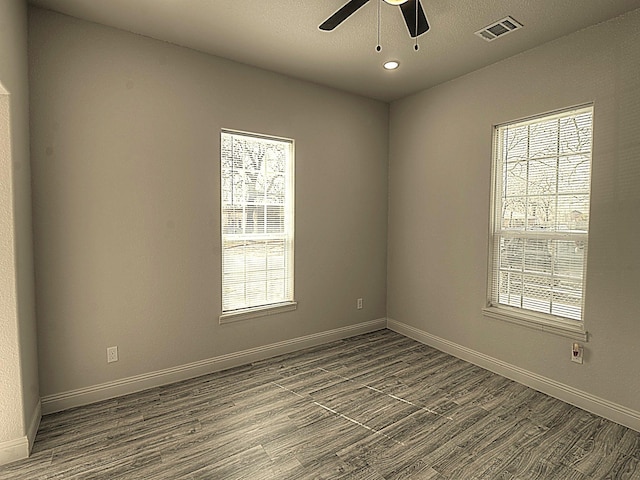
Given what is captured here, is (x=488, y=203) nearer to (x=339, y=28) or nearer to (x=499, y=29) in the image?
(x=499, y=29)

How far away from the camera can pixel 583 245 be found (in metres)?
2.85

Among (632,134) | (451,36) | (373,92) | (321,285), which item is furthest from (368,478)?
(373,92)

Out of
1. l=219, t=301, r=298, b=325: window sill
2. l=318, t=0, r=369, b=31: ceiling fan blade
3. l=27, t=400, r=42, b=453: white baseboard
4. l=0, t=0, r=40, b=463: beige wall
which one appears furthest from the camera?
l=219, t=301, r=298, b=325: window sill

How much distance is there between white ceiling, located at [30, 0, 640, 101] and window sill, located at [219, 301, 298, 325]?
237 cm

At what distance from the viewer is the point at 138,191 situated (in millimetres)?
2922

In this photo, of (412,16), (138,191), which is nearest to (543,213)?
(412,16)

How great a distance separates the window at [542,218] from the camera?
9.43 feet

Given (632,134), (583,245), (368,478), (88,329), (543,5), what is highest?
(543,5)

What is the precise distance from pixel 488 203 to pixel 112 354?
11.6 feet

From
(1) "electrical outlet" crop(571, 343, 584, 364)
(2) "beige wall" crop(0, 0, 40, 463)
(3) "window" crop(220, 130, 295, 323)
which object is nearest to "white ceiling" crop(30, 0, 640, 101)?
(2) "beige wall" crop(0, 0, 40, 463)

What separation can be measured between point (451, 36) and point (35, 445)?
4111 mm

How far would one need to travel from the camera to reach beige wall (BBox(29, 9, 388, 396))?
262 cm

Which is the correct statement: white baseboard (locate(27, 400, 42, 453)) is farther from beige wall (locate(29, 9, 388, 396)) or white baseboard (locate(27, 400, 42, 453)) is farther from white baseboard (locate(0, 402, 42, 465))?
beige wall (locate(29, 9, 388, 396))

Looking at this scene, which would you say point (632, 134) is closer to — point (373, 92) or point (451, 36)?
point (451, 36)
